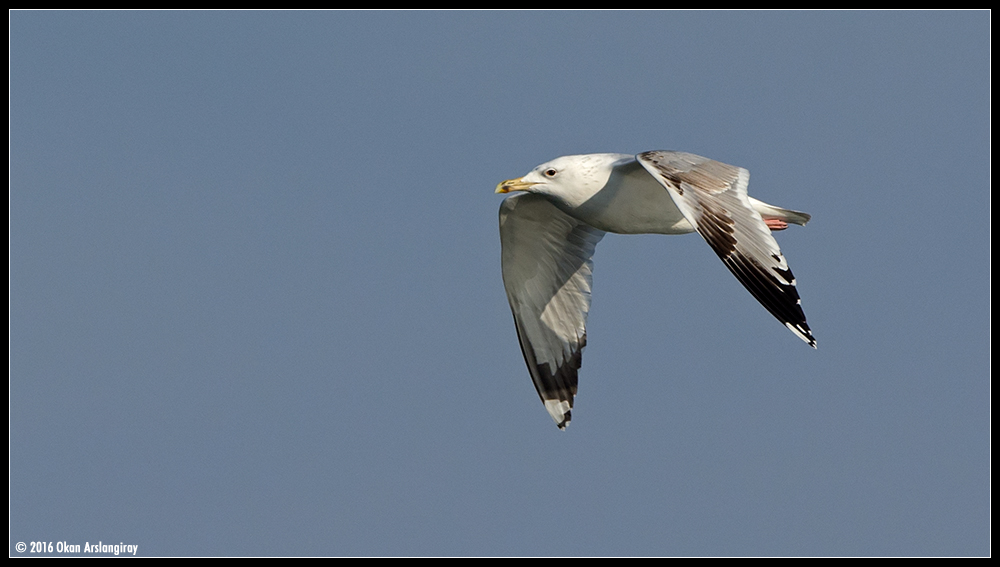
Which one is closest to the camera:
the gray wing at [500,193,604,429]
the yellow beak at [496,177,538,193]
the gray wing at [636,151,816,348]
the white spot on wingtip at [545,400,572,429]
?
the gray wing at [636,151,816,348]

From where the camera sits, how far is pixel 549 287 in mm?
12555

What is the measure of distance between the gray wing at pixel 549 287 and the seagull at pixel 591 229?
1 cm

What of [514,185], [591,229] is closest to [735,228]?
[514,185]

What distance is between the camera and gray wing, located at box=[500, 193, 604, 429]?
12.2 metres

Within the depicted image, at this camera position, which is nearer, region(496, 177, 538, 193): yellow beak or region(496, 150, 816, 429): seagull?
region(496, 150, 816, 429): seagull

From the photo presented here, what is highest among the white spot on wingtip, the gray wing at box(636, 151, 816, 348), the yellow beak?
the yellow beak

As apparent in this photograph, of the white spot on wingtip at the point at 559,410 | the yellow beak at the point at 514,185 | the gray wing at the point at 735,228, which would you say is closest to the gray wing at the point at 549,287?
the white spot on wingtip at the point at 559,410

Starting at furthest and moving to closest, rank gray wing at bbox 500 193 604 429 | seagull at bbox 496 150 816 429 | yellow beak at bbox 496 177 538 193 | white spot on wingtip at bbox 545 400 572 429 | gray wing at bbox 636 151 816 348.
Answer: white spot on wingtip at bbox 545 400 572 429, gray wing at bbox 500 193 604 429, yellow beak at bbox 496 177 538 193, seagull at bbox 496 150 816 429, gray wing at bbox 636 151 816 348

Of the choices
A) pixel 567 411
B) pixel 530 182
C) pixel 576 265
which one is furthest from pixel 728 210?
pixel 567 411

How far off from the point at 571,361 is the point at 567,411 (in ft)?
1.82

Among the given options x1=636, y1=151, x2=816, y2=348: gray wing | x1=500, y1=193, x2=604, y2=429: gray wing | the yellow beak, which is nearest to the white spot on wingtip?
x1=500, y1=193, x2=604, y2=429: gray wing

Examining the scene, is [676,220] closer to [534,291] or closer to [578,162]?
[578,162]

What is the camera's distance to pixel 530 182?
35.0 feet

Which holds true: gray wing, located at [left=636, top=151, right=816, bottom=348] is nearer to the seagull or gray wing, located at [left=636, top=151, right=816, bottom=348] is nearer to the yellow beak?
the seagull
